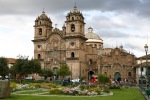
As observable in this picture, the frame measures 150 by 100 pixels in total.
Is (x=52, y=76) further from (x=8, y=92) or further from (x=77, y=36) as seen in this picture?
(x=8, y=92)

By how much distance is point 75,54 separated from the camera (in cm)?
7819

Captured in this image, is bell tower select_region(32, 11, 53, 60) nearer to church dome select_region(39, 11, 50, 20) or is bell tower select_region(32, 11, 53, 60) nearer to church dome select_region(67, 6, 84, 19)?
church dome select_region(39, 11, 50, 20)

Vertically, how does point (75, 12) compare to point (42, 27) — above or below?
above

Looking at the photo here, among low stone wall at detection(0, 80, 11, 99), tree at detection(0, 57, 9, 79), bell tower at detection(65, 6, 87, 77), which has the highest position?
bell tower at detection(65, 6, 87, 77)

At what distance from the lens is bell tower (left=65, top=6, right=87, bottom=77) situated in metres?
77.8

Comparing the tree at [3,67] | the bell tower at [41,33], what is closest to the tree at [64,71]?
the bell tower at [41,33]

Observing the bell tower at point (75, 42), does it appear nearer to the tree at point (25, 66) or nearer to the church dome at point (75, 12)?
the church dome at point (75, 12)

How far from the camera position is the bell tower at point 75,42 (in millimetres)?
77750

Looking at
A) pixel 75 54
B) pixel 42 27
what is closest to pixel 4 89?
pixel 75 54

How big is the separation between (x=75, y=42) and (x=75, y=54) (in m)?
3.17

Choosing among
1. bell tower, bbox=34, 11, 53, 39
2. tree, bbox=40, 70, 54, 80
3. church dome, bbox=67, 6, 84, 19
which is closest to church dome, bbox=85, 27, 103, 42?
bell tower, bbox=34, 11, 53, 39

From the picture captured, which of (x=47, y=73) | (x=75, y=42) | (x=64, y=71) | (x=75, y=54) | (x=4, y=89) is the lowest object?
(x=4, y=89)

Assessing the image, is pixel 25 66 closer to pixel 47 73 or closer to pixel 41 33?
pixel 47 73

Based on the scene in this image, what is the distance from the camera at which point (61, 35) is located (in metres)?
82.3
